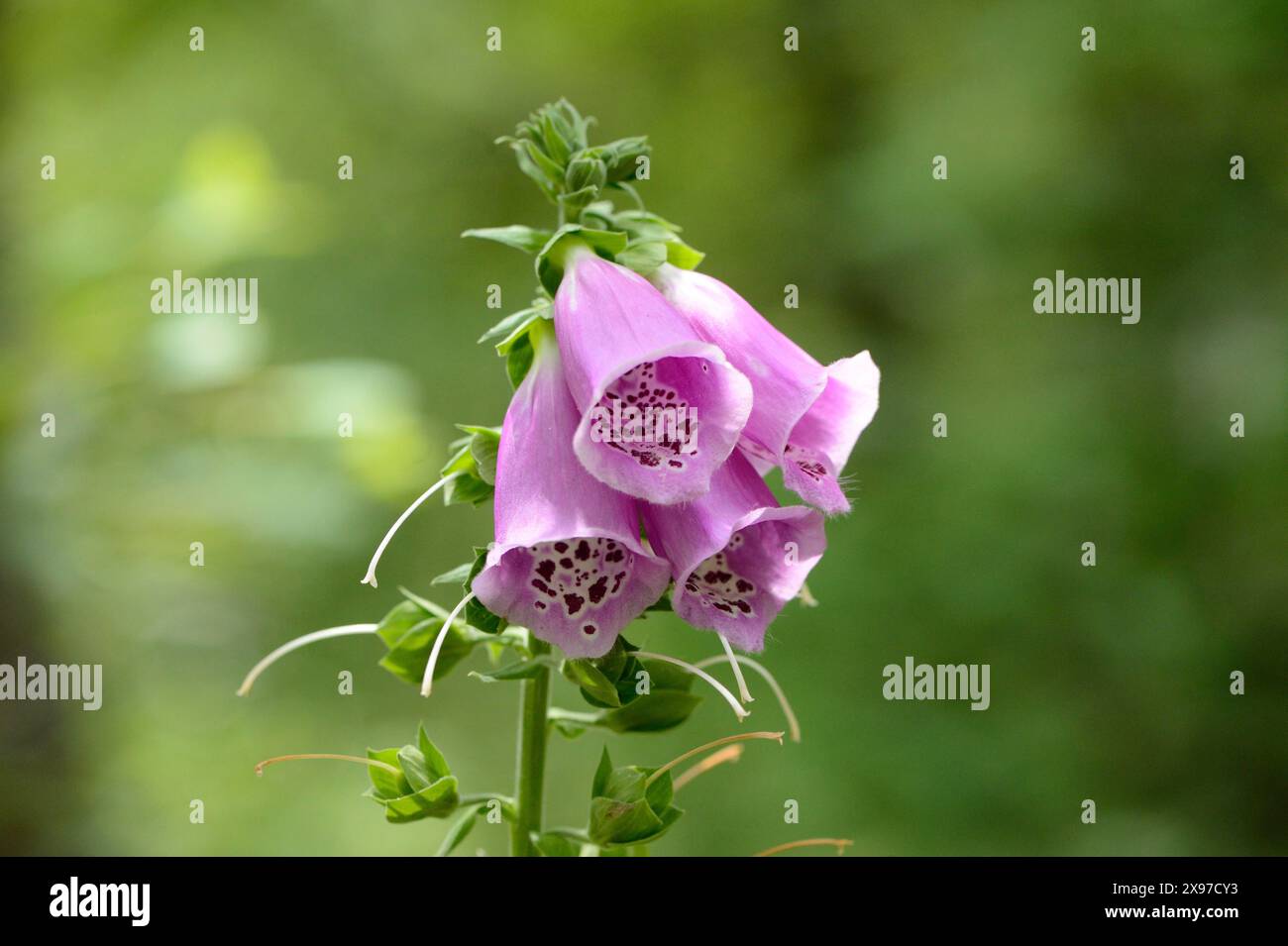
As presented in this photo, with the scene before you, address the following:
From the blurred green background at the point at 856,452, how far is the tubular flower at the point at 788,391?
1.35 m

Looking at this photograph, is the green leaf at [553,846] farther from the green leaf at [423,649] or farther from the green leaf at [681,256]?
the green leaf at [681,256]

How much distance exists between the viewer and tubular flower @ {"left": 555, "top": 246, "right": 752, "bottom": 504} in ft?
2.75

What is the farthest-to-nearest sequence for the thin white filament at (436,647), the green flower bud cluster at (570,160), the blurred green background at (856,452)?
the blurred green background at (856,452)
the green flower bud cluster at (570,160)
the thin white filament at (436,647)

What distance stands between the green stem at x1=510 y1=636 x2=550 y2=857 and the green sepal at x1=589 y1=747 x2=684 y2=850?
5cm

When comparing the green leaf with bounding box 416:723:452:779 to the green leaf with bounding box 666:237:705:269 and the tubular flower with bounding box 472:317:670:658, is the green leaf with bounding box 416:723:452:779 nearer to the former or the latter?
the tubular flower with bounding box 472:317:670:658

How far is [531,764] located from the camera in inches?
35.8

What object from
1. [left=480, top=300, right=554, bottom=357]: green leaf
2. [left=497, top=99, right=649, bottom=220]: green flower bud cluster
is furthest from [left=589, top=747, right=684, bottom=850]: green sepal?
[left=497, top=99, right=649, bottom=220]: green flower bud cluster

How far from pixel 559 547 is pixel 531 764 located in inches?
6.9

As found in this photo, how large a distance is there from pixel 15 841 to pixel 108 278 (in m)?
1.16

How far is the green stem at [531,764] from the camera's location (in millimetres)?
907

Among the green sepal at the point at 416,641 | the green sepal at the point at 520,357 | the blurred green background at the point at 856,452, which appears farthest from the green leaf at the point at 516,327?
the blurred green background at the point at 856,452

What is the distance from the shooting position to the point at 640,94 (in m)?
4.25

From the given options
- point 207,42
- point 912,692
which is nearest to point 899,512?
point 912,692
